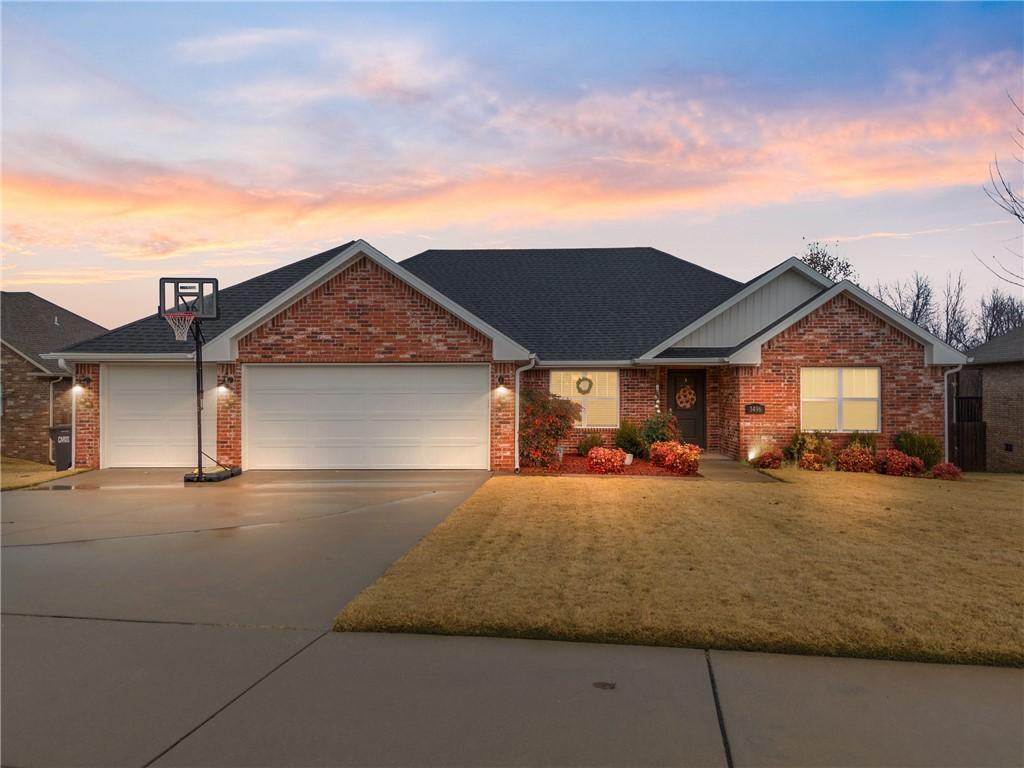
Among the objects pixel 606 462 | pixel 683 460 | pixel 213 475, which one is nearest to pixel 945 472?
pixel 683 460

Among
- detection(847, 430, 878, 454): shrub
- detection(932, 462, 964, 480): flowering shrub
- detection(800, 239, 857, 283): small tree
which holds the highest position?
detection(800, 239, 857, 283): small tree

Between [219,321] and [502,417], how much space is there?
8166 mm

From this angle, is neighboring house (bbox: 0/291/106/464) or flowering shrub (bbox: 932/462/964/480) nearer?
flowering shrub (bbox: 932/462/964/480)

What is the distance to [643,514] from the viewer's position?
10.1m

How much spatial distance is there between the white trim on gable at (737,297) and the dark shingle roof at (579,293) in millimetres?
798

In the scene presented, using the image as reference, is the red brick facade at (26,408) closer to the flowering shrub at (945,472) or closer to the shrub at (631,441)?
the shrub at (631,441)

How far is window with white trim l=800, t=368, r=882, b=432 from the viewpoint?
664 inches

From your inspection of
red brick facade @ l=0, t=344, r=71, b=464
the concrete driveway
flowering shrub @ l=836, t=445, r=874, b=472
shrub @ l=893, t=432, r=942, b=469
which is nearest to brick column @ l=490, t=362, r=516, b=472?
flowering shrub @ l=836, t=445, r=874, b=472

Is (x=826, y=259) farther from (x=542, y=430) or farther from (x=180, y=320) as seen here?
(x=180, y=320)

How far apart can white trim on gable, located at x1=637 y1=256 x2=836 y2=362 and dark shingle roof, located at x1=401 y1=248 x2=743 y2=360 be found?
0.80 m

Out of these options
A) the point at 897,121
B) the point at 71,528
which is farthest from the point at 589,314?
the point at 71,528

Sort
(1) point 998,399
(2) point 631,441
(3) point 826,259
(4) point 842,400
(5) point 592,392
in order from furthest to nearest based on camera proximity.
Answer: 1. (3) point 826,259
2. (1) point 998,399
3. (5) point 592,392
4. (2) point 631,441
5. (4) point 842,400

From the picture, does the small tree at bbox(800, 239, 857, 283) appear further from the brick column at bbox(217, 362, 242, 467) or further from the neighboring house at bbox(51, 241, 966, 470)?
the brick column at bbox(217, 362, 242, 467)

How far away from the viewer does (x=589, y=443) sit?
18.0 metres
